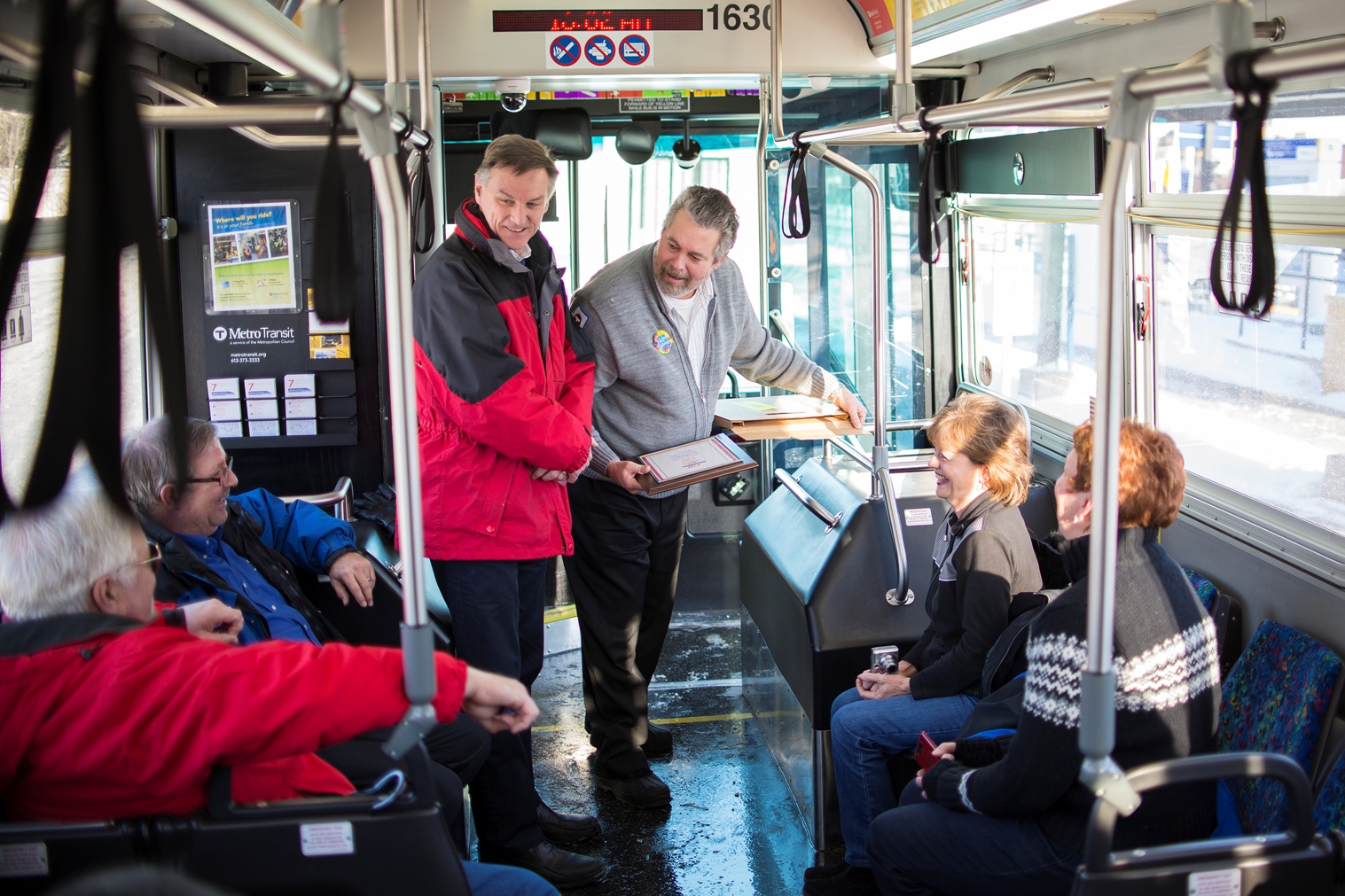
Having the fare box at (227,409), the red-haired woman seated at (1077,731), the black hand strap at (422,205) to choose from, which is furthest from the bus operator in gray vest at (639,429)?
the fare box at (227,409)

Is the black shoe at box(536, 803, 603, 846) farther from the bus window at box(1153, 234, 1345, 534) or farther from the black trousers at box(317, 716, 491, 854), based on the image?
the bus window at box(1153, 234, 1345, 534)

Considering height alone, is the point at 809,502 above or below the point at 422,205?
below

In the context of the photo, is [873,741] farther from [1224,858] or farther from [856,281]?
[856,281]

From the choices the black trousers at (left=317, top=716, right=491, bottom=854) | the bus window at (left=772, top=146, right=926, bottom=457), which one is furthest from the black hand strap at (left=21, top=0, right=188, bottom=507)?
the bus window at (left=772, top=146, right=926, bottom=457)

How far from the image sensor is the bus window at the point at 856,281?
5.16 metres

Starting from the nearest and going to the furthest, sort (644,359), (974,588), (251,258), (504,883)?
1. (504,883)
2. (974,588)
3. (644,359)
4. (251,258)

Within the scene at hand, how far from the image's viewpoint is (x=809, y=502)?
12.3ft

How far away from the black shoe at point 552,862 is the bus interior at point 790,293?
93mm

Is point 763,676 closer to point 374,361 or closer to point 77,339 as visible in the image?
point 374,361

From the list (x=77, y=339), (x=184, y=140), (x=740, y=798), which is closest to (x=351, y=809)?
(x=77, y=339)

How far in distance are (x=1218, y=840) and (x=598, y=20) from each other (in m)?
3.81

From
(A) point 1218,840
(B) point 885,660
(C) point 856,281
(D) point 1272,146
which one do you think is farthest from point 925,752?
(C) point 856,281

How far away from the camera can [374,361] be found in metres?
4.84

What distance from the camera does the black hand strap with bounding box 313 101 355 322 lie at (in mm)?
1371
